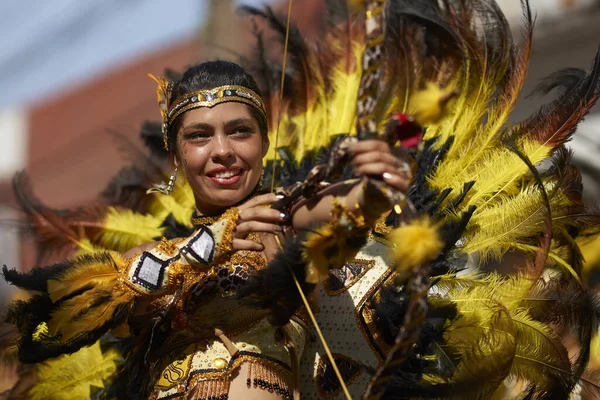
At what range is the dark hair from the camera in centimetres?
300

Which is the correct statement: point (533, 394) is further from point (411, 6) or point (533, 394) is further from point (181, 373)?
point (411, 6)

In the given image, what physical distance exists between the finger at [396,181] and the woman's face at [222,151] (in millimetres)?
811

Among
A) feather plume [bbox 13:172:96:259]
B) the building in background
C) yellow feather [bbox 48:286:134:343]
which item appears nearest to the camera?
yellow feather [bbox 48:286:134:343]

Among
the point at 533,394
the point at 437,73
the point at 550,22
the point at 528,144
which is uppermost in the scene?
the point at 550,22

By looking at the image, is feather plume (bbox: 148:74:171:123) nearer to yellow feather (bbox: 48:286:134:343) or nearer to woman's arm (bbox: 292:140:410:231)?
yellow feather (bbox: 48:286:134:343)

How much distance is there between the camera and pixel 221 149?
292 centimetres

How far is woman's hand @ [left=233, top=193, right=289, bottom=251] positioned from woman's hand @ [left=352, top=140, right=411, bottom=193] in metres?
0.38

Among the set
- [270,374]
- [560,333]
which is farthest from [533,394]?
[270,374]

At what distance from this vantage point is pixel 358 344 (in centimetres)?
321

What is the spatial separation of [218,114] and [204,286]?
0.58 metres

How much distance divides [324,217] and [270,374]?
2.20 ft

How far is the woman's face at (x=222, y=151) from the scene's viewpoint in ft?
9.66

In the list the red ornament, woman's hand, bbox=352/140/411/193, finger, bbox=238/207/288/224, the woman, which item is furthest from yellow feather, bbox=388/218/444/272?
the woman

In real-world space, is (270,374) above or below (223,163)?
below
